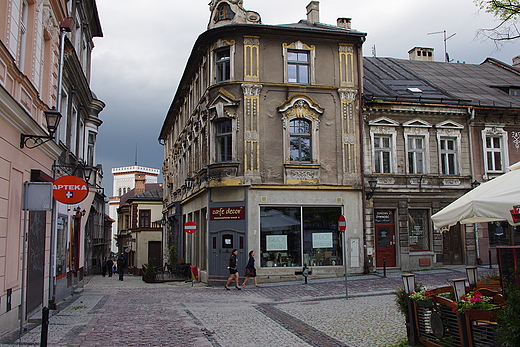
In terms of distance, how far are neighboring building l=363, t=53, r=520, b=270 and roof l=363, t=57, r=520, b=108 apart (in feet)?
0.42

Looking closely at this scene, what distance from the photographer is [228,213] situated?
21.8m

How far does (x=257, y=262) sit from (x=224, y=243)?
1.77 metres

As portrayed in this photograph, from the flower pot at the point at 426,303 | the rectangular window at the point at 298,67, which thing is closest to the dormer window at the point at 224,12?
the rectangular window at the point at 298,67

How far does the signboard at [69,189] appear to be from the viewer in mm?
11008

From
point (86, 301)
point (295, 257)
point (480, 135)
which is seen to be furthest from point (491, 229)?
point (86, 301)

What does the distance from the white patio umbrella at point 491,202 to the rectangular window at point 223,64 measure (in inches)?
605

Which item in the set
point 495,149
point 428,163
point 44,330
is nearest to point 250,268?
point 428,163

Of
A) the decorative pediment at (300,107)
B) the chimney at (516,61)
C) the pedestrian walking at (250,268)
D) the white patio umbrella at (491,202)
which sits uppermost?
the chimney at (516,61)

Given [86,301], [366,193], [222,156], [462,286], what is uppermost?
[222,156]

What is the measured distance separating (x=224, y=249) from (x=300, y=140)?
19.9 feet

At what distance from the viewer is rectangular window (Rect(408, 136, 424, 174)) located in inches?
944

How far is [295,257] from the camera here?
2177cm

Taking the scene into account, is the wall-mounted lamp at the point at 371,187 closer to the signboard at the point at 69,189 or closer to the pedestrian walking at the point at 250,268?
the pedestrian walking at the point at 250,268

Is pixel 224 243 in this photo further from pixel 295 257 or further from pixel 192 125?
pixel 192 125
